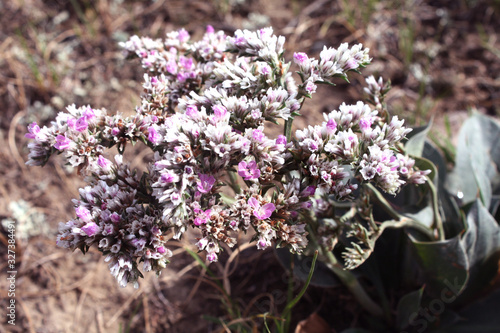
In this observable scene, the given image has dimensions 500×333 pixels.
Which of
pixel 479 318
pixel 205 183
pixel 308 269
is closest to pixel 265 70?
pixel 205 183

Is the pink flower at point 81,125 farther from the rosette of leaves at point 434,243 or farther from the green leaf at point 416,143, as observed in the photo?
the green leaf at point 416,143

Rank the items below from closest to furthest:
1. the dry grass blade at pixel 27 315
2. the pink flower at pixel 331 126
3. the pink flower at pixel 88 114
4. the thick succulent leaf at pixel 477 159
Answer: the pink flower at pixel 331 126 → the pink flower at pixel 88 114 → the thick succulent leaf at pixel 477 159 → the dry grass blade at pixel 27 315

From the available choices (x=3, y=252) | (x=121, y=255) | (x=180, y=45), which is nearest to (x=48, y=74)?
(x=3, y=252)

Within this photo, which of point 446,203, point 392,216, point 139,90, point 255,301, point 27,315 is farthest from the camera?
point 139,90

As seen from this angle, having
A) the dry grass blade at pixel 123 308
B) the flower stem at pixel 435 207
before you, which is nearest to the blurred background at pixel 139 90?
the dry grass blade at pixel 123 308

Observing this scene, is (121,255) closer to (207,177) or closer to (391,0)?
(207,177)

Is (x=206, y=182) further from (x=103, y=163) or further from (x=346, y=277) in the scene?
(x=346, y=277)

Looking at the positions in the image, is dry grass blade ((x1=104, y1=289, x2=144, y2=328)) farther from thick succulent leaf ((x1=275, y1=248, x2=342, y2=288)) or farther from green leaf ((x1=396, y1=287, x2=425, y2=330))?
green leaf ((x1=396, y1=287, x2=425, y2=330))
